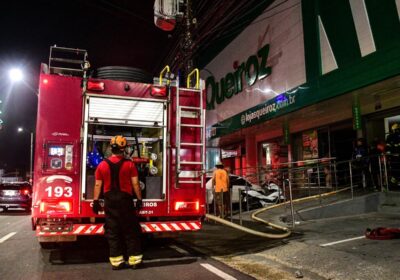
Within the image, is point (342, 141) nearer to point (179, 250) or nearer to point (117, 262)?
point (179, 250)

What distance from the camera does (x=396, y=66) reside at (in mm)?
10312

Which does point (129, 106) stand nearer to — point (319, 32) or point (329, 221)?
point (329, 221)

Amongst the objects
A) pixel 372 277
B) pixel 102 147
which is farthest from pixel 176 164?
pixel 372 277

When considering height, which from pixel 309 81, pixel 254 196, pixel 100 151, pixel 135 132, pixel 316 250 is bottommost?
pixel 316 250

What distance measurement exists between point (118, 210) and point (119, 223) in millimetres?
188

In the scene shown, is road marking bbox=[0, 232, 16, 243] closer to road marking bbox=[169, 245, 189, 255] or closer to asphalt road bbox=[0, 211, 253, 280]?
asphalt road bbox=[0, 211, 253, 280]

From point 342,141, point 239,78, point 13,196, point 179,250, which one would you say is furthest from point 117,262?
point 239,78

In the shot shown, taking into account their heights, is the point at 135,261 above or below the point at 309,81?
below

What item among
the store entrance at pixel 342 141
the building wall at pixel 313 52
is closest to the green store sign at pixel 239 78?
the building wall at pixel 313 52

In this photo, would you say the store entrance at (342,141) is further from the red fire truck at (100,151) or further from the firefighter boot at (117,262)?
the firefighter boot at (117,262)

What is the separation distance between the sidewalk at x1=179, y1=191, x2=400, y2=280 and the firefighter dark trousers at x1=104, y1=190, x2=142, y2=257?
1.63 metres

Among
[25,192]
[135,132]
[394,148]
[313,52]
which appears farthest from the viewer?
[25,192]

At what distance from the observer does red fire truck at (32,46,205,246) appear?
6.21 m

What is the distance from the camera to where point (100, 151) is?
25.6 feet
